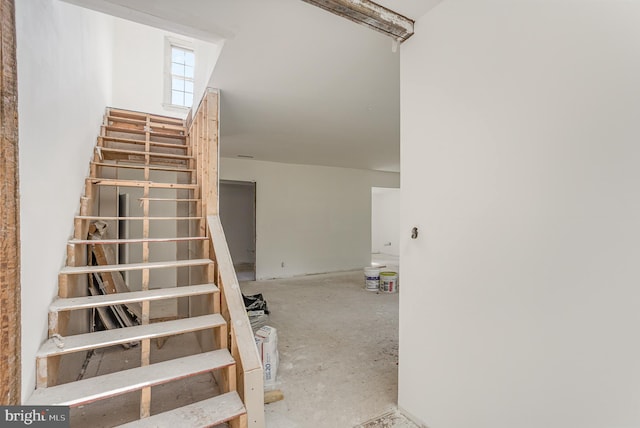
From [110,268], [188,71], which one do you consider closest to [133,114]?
[188,71]

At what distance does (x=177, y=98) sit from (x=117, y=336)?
4947mm

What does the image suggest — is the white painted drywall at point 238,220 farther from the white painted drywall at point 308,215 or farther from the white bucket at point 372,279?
the white bucket at point 372,279

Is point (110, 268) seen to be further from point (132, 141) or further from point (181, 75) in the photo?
point (181, 75)

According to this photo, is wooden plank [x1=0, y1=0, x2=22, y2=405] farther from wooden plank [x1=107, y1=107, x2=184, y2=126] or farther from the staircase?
wooden plank [x1=107, y1=107, x2=184, y2=126]

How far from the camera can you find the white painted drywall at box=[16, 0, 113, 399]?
1447mm

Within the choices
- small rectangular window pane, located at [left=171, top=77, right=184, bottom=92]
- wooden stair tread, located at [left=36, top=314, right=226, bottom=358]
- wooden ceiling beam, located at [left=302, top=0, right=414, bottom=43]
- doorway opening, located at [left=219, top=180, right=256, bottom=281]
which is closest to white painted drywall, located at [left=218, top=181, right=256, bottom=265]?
doorway opening, located at [left=219, top=180, right=256, bottom=281]

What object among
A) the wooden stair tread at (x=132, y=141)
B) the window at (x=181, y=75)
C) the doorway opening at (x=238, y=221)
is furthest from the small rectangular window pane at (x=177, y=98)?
the doorway opening at (x=238, y=221)

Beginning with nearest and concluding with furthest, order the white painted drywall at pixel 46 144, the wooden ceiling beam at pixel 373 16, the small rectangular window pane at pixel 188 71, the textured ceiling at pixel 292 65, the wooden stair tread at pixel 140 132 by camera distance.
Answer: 1. the white painted drywall at pixel 46 144
2. the wooden ceiling beam at pixel 373 16
3. the textured ceiling at pixel 292 65
4. the wooden stair tread at pixel 140 132
5. the small rectangular window pane at pixel 188 71

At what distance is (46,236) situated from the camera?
175 cm

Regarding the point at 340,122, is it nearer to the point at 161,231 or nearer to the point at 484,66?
the point at 484,66

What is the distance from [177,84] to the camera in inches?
217

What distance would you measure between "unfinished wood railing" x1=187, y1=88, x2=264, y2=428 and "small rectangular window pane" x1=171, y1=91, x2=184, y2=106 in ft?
8.06

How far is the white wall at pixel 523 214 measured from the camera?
998 mm

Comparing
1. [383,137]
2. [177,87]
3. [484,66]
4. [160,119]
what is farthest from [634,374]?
[177,87]
